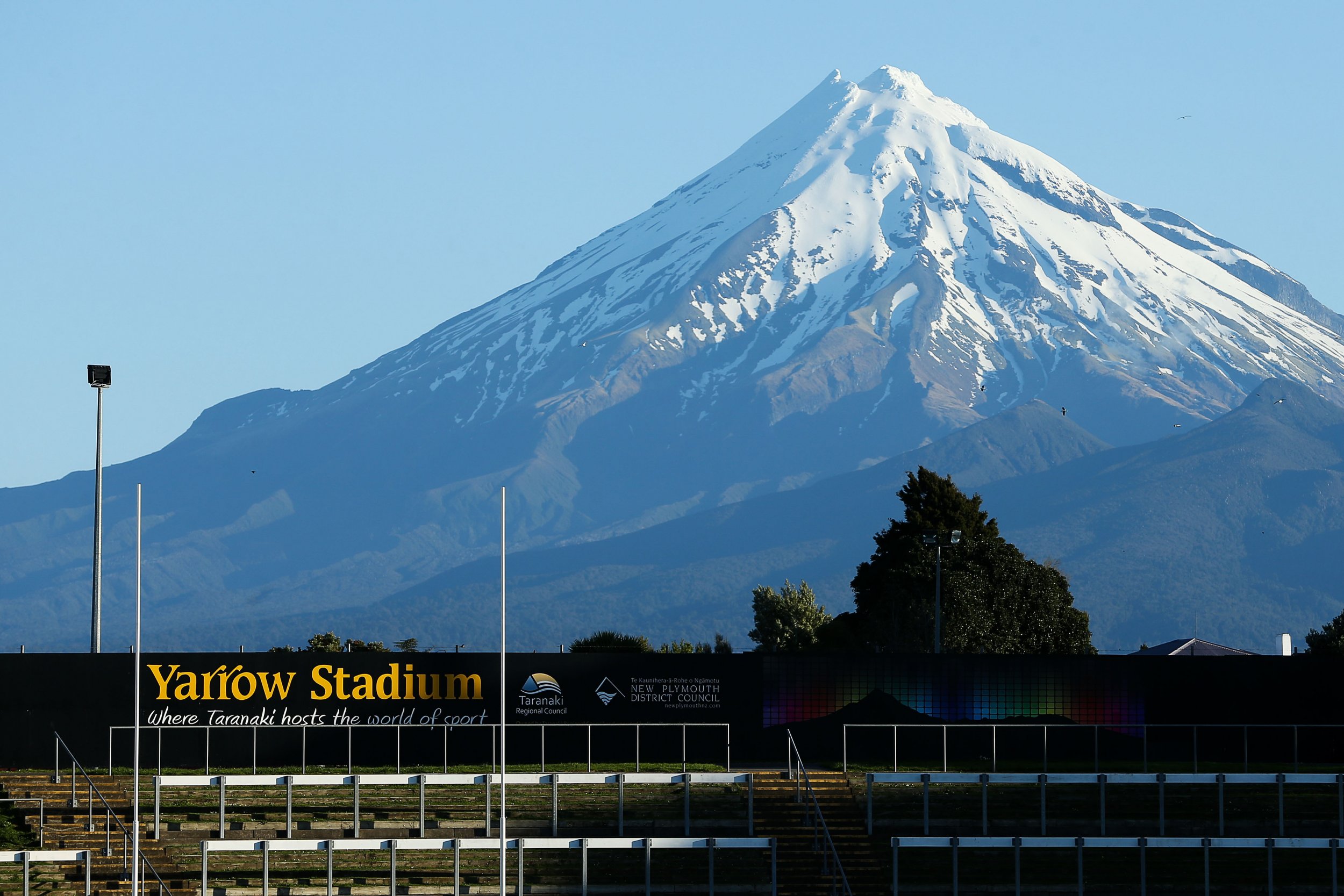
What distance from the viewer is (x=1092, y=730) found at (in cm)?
5719

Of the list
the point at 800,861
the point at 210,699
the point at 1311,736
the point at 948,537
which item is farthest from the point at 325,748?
the point at 948,537

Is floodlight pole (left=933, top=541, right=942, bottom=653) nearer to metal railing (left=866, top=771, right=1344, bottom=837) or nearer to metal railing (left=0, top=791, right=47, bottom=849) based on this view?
metal railing (left=866, top=771, right=1344, bottom=837)

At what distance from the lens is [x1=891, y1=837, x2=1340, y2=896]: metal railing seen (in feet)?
140

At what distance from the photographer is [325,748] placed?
54.1 m

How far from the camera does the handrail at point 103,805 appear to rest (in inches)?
1690

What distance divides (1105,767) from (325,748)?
2132cm

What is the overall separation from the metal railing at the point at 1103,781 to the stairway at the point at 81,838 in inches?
648

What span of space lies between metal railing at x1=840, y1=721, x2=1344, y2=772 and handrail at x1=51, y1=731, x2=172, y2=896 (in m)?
18.6

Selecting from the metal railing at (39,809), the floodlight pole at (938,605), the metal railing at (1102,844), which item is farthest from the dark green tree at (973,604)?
the metal railing at (39,809)

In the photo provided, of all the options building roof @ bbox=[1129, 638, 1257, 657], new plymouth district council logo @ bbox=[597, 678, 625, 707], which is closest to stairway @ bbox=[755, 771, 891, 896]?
new plymouth district council logo @ bbox=[597, 678, 625, 707]

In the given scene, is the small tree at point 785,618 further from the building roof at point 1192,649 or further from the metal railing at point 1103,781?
the metal railing at point 1103,781

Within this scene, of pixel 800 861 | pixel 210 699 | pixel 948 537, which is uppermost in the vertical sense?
pixel 948 537

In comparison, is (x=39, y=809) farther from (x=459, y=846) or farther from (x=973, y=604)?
(x=973, y=604)

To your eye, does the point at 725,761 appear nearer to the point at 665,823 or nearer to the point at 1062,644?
the point at 665,823
